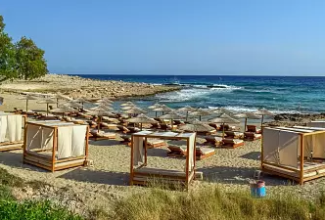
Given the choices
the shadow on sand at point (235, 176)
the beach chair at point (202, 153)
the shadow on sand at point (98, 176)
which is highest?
the beach chair at point (202, 153)

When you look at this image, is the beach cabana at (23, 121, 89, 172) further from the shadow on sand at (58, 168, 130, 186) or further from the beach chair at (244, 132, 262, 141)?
the beach chair at (244, 132, 262, 141)

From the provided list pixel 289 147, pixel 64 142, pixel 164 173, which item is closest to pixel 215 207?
pixel 164 173

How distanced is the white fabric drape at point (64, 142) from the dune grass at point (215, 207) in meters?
4.97

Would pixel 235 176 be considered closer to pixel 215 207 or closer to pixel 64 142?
pixel 64 142

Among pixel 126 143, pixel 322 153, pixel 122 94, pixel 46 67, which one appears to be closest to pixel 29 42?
pixel 46 67

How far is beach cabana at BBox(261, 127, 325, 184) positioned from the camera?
10.8 metres

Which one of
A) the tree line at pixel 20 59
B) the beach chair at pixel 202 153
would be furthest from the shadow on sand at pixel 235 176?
the tree line at pixel 20 59

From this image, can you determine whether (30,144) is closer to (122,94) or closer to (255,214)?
(255,214)

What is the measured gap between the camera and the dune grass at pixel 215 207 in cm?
616

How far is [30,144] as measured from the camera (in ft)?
41.6

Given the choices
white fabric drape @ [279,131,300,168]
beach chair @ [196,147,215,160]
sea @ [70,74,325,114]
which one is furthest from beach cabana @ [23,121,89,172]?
sea @ [70,74,325,114]

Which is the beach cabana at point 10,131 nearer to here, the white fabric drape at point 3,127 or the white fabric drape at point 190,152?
the white fabric drape at point 3,127

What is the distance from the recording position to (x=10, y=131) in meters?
14.0

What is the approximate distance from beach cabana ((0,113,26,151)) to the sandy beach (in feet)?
1.41
